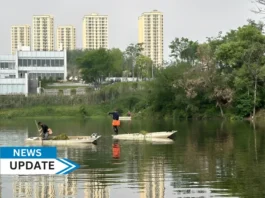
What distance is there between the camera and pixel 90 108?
77562 mm

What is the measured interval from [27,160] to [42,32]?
18722cm

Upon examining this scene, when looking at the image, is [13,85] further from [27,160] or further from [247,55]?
[27,160]

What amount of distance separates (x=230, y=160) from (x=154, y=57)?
157307 millimetres

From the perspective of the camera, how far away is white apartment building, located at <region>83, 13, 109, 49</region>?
193500mm

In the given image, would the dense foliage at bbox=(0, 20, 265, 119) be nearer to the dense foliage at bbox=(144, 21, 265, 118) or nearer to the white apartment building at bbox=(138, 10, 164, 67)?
the dense foliage at bbox=(144, 21, 265, 118)

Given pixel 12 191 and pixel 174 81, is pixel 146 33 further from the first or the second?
pixel 12 191

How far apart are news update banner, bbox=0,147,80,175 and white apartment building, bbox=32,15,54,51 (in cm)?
18452

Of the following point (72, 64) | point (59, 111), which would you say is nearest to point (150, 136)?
point (59, 111)

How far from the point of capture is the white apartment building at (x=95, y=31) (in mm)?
193500

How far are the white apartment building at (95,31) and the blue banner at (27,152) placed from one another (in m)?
186

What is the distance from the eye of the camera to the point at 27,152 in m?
6.80

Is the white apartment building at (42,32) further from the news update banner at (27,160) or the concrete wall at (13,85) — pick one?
the news update banner at (27,160)

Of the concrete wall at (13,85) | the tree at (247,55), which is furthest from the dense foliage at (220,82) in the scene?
the concrete wall at (13,85)

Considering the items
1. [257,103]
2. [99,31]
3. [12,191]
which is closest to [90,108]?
[257,103]
